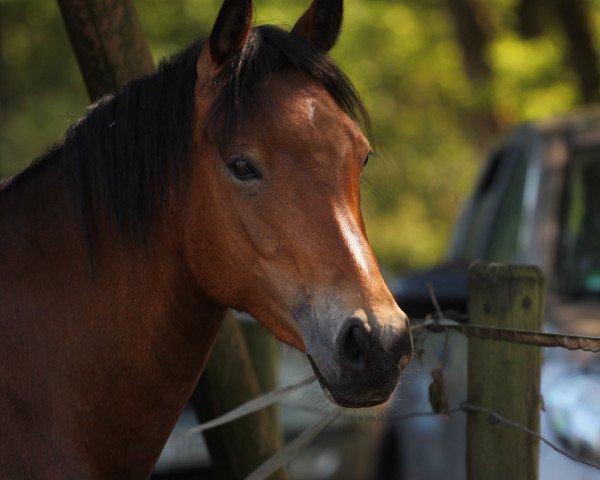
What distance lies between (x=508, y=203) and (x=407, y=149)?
1321cm

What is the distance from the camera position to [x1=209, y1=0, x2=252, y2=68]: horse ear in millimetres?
2771

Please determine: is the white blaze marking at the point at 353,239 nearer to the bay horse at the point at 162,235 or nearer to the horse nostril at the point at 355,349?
the bay horse at the point at 162,235

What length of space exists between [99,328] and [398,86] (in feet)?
51.0

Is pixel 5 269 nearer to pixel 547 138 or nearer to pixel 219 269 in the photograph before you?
pixel 219 269

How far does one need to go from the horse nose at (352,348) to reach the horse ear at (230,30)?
81cm

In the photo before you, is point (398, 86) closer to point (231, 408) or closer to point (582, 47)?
point (582, 47)

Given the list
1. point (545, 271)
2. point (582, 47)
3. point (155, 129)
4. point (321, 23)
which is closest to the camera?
point (155, 129)

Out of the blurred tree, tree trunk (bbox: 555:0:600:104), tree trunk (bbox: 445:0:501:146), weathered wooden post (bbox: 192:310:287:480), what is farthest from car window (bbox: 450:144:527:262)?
tree trunk (bbox: 445:0:501:146)

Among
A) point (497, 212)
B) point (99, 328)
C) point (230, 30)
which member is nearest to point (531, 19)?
point (497, 212)

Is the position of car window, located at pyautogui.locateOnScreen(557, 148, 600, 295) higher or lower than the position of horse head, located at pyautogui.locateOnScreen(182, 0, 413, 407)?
higher

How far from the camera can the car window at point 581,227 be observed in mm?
5418

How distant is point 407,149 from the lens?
19359mm

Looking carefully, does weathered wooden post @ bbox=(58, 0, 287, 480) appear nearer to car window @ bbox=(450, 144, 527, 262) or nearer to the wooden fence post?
the wooden fence post

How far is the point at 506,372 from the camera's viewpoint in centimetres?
317
